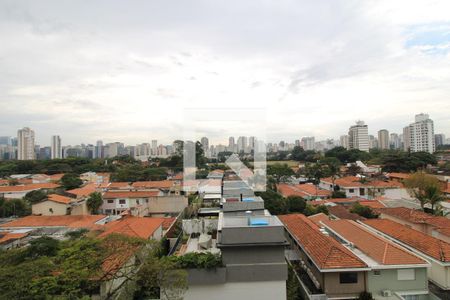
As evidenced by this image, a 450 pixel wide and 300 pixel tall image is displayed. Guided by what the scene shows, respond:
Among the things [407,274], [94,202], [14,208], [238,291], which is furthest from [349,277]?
[14,208]

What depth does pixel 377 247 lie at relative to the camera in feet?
24.7

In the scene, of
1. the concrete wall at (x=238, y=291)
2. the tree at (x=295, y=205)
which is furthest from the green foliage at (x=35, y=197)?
the concrete wall at (x=238, y=291)

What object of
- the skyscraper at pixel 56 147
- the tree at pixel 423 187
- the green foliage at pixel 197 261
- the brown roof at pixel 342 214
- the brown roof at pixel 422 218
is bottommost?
the brown roof at pixel 342 214

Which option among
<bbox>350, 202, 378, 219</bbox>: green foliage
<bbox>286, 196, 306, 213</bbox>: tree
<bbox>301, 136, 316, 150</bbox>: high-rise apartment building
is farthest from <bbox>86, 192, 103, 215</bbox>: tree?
<bbox>301, 136, 316, 150</bbox>: high-rise apartment building

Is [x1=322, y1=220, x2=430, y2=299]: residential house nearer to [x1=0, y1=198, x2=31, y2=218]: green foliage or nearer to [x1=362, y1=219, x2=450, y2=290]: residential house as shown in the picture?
[x1=362, y1=219, x2=450, y2=290]: residential house

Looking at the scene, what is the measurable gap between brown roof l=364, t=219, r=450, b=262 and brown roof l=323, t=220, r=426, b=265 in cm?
88

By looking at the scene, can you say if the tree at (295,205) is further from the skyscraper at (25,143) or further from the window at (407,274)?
the skyscraper at (25,143)

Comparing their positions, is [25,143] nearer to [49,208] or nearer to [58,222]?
[49,208]

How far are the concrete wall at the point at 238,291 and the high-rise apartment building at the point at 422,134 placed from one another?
2339 inches

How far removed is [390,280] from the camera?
22.2 ft

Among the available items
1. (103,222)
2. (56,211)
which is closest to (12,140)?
(56,211)

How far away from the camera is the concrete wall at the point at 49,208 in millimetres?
16719

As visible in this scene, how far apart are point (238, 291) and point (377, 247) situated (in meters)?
3.95

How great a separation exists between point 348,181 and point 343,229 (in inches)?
576
